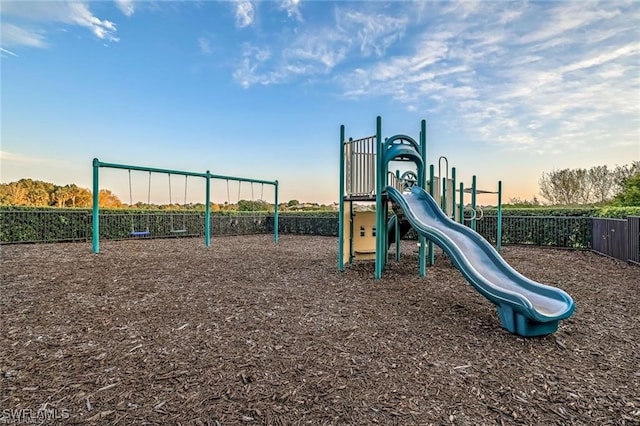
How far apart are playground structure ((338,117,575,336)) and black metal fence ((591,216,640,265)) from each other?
3.90 meters

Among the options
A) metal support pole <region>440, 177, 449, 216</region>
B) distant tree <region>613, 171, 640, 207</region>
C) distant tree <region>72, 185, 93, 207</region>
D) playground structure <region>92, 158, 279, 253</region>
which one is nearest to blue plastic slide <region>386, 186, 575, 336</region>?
metal support pole <region>440, 177, 449, 216</region>

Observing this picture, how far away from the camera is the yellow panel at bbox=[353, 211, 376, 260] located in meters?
7.53

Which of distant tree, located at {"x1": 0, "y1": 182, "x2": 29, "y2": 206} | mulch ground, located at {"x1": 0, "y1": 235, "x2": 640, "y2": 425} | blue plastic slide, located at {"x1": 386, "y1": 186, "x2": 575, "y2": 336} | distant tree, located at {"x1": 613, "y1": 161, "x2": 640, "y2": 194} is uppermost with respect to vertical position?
distant tree, located at {"x1": 613, "y1": 161, "x2": 640, "y2": 194}

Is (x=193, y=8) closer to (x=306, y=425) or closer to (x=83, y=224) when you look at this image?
(x=83, y=224)

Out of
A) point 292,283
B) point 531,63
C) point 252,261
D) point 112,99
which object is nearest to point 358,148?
point 292,283

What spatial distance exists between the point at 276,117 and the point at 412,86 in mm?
5622

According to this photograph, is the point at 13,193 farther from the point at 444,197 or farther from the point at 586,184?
the point at 586,184

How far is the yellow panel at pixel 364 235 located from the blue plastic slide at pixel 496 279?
130 cm

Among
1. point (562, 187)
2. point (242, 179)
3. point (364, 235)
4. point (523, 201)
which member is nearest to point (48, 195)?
point (242, 179)

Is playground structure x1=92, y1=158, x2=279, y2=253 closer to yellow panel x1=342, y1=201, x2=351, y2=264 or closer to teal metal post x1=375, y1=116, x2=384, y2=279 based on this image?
yellow panel x1=342, y1=201, x2=351, y2=264

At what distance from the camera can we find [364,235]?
25.0ft

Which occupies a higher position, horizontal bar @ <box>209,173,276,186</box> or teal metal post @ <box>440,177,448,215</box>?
horizontal bar @ <box>209,173,276,186</box>

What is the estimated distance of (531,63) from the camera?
8.36m

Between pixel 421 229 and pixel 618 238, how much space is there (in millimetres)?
7272
